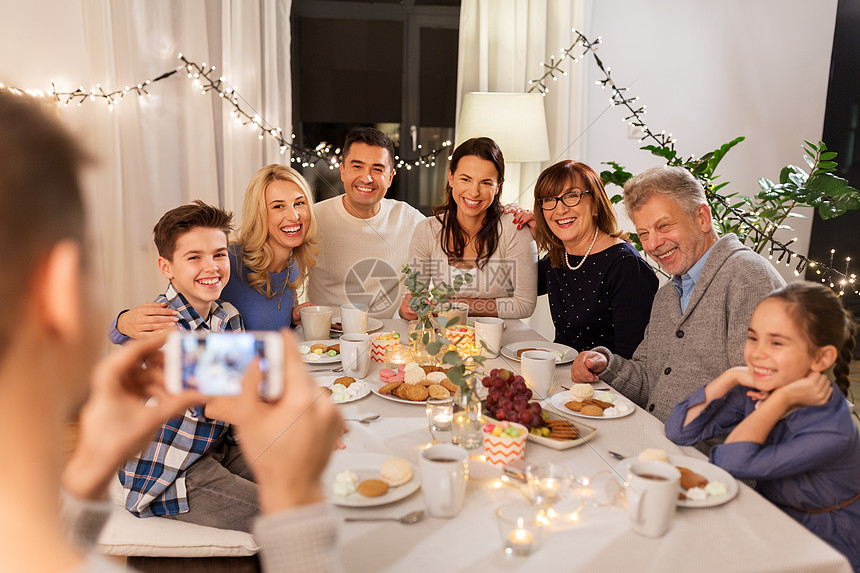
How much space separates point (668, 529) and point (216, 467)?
3.06ft

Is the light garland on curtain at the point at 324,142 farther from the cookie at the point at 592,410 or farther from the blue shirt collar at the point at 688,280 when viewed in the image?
the cookie at the point at 592,410

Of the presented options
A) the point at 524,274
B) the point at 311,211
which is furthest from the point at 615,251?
the point at 311,211

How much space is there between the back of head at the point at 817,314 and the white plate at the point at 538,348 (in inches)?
27.3

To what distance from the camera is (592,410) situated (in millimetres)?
1363

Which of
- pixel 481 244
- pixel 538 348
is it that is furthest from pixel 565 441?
pixel 481 244

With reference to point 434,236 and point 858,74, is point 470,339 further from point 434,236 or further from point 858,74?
point 858,74

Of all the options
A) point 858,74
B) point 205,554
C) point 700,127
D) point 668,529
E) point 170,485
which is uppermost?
point 858,74

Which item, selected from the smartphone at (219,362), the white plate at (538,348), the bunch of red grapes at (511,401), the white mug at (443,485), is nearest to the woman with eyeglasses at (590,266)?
the white plate at (538,348)

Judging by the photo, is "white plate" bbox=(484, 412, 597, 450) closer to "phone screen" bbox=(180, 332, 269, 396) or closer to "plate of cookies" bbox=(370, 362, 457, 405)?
"plate of cookies" bbox=(370, 362, 457, 405)

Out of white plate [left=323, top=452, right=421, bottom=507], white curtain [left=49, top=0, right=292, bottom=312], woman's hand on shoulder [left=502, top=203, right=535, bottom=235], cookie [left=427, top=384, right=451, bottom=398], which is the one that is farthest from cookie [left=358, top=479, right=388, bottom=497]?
white curtain [left=49, top=0, right=292, bottom=312]

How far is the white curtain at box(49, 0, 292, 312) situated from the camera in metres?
3.36

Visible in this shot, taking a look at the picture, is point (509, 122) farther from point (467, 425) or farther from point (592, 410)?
point (467, 425)

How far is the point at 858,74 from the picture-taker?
383cm

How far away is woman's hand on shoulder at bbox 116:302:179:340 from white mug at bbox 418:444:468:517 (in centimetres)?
84
